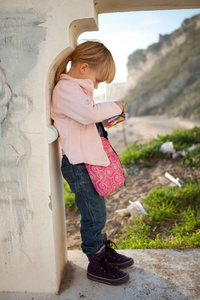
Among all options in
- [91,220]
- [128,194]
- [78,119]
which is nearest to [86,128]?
[78,119]

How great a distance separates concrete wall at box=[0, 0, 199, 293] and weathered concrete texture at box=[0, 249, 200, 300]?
10 centimetres

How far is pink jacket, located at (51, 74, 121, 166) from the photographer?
1.94 m

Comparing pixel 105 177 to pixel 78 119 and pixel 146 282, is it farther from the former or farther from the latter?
pixel 146 282

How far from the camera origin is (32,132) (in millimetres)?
1962

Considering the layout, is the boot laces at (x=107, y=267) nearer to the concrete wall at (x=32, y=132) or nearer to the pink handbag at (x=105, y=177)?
the concrete wall at (x=32, y=132)

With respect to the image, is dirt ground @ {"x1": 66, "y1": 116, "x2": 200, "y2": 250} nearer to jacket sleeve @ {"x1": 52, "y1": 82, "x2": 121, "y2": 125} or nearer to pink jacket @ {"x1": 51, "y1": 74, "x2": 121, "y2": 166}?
pink jacket @ {"x1": 51, "y1": 74, "x2": 121, "y2": 166}

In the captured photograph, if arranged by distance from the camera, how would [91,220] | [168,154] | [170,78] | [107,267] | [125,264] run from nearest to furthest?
[91,220] → [107,267] → [125,264] → [168,154] → [170,78]

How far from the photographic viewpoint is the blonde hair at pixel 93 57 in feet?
6.86

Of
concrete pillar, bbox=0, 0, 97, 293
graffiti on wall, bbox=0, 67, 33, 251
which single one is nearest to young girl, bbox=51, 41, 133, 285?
concrete pillar, bbox=0, 0, 97, 293

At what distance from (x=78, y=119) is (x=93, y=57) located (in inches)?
18.8

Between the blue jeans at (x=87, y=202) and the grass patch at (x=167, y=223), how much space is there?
0.75m

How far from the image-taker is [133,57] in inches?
1291

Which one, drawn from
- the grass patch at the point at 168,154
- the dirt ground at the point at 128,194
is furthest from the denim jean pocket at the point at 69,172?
the grass patch at the point at 168,154

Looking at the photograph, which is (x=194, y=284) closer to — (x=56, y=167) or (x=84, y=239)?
(x=84, y=239)
